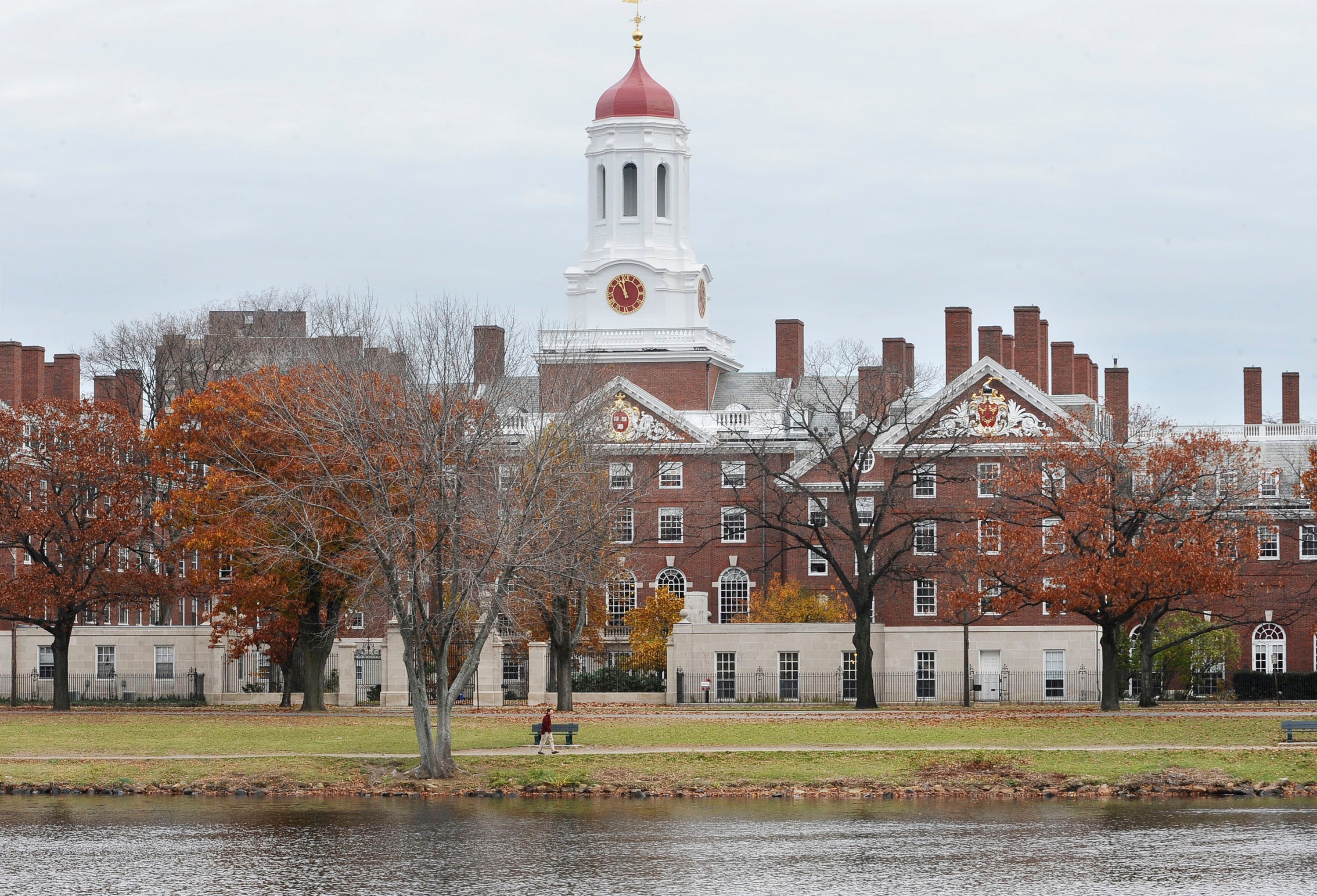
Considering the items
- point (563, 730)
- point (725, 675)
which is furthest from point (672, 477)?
point (563, 730)

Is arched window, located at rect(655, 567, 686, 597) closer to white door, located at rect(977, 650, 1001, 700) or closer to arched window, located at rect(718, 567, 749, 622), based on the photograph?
arched window, located at rect(718, 567, 749, 622)

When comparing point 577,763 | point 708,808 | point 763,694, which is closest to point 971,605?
point 763,694

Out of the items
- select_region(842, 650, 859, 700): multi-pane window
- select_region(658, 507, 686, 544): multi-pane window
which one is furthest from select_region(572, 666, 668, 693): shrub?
select_region(658, 507, 686, 544): multi-pane window

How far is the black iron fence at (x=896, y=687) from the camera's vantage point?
2462 inches

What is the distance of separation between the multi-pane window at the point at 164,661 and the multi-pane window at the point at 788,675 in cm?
2067

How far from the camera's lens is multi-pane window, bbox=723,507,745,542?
76625 millimetres

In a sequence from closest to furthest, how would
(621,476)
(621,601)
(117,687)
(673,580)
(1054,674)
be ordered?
(1054,674) → (117,687) → (621,476) → (621,601) → (673,580)

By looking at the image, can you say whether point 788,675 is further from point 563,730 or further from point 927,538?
point 563,730

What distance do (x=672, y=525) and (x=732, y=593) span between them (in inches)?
146

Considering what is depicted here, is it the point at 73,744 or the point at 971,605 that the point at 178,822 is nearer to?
the point at 73,744

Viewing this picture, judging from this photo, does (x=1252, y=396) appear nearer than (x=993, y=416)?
No

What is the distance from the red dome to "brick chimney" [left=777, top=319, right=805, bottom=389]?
1110 cm

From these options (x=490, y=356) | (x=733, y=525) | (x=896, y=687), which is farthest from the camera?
(x=733, y=525)

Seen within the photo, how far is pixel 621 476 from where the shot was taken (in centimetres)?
6800
